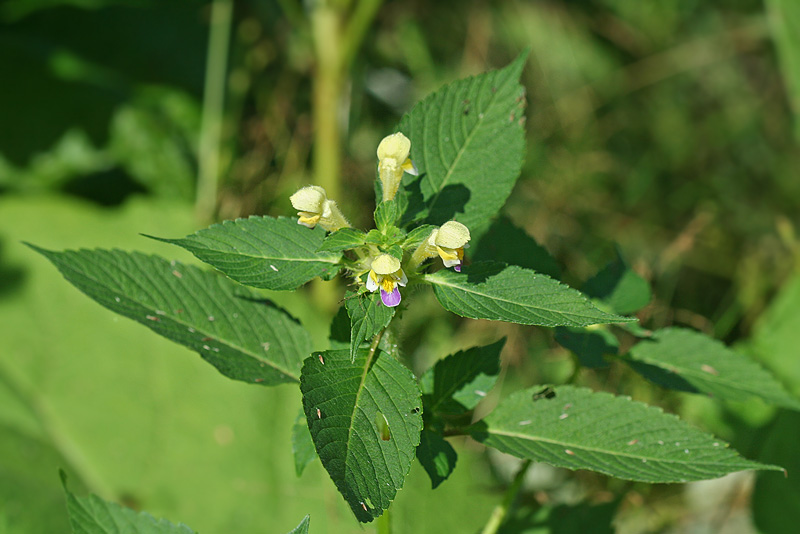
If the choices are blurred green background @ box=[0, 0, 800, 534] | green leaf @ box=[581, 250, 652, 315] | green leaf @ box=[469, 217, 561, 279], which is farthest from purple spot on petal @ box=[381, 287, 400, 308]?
blurred green background @ box=[0, 0, 800, 534]

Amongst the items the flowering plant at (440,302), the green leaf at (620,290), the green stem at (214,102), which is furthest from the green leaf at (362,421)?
the green stem at (214,102)

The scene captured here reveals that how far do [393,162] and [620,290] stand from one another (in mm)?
492

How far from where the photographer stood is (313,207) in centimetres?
89

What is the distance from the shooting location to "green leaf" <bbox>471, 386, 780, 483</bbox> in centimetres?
86

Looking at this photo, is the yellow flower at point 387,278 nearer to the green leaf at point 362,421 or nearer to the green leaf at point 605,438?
the green leaf at point 362,421

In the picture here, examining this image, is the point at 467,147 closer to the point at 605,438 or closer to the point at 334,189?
the point at 605,438

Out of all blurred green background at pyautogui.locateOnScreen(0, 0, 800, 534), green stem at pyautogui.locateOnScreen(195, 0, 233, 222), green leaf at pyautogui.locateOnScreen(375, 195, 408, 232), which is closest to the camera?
green leaf at pyautogui.locateOnScreen(375, 195, 408, 232)

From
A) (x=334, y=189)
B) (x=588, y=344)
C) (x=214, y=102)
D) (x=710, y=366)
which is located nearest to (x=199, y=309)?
(x=588, y=344)

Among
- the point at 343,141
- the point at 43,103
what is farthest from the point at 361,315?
the point at 43,103

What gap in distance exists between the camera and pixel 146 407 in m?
2.07

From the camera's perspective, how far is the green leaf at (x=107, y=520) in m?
0.85

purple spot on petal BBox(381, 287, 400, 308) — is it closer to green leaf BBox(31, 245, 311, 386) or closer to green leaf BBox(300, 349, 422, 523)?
green leaf BBox(300, 349, 422, 523)

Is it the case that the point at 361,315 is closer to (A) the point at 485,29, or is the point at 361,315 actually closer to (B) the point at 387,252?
(B) the point at 387,252

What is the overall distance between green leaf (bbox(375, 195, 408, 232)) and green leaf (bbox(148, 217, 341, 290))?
73 mm
